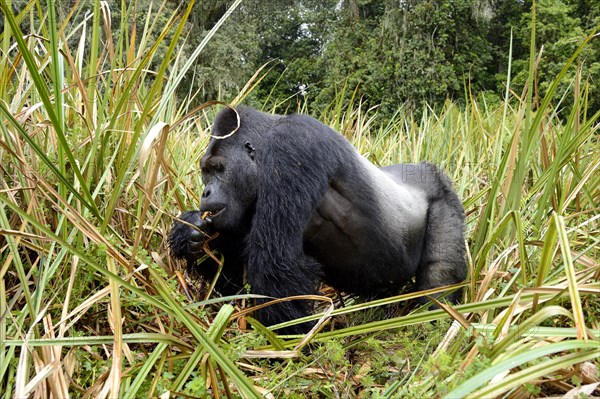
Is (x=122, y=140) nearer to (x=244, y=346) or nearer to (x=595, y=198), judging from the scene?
(x=244, y=346)

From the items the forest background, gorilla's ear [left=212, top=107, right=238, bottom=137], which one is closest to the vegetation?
gorilla's ear [left=212, top=107, right=238, bottom=137]

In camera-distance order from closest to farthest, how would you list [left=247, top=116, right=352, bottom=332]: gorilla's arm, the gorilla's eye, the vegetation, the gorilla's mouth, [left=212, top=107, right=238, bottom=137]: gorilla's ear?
1. the vegetation
2. [left=247, top=116, right=352, bottom=332]: gorilla's arm
3. the gorilla's mouth
4. the gorilla's eye
5. [left=212, top=107, right=238, bottom=137]: gorilla's ear

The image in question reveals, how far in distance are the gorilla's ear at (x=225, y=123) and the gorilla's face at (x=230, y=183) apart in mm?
71

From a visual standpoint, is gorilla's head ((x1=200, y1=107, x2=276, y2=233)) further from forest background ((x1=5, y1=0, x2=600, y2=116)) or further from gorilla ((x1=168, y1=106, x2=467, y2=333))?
forest background ((x1=5, y1=0, x2=600, y2=116))

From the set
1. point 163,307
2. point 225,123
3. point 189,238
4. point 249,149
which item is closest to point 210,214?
point 189,238

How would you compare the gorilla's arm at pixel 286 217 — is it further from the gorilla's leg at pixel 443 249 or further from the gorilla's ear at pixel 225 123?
the gorilla's leg at pixel 443 249

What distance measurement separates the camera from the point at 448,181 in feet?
10.5

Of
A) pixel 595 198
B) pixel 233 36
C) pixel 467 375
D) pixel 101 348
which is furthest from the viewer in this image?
pixel 233 36

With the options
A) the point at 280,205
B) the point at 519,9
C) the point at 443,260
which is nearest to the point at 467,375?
the point at 280,205

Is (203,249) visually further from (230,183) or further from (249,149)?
(249,149)

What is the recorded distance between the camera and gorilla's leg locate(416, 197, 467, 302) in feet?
9.30

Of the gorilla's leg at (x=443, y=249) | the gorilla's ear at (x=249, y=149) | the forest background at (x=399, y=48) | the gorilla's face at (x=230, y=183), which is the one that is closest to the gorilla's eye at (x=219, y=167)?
the gorilla's face at (x=230, y=183)

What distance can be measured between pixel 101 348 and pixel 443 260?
5.34ft

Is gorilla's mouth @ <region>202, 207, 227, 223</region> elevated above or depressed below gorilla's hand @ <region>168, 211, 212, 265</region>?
above
